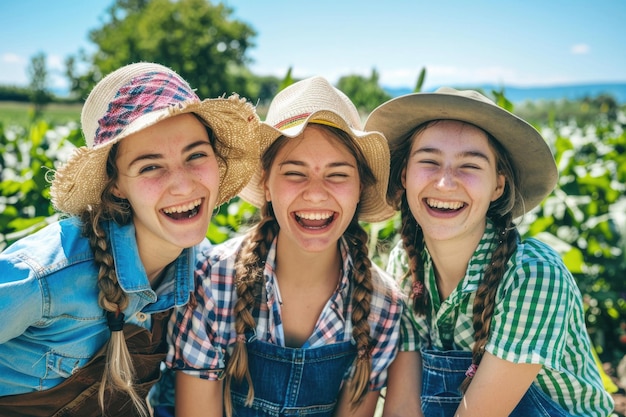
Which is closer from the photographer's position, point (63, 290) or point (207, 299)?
point (63, 290)

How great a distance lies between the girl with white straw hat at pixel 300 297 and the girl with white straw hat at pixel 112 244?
0.16 metres

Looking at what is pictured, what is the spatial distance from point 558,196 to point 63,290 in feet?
11.3

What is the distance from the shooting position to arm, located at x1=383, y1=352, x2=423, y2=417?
213cm

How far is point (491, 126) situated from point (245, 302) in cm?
113

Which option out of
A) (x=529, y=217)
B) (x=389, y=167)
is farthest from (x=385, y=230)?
(x=529, y=217)

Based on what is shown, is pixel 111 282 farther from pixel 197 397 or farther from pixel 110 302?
pixel 197 397

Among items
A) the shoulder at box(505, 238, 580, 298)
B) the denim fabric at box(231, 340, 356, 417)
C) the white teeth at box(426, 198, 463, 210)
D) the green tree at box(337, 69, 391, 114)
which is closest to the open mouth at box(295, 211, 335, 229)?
the white teeth at box(426, 198, 463, 210)

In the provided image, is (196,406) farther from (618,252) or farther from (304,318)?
(618,252)

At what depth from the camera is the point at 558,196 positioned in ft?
12.8

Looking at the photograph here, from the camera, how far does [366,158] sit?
210 cm

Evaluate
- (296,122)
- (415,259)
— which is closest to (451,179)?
(415,259)

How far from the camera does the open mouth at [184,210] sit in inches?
72.6

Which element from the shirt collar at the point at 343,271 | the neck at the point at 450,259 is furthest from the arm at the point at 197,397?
the neck at the point at 450,259

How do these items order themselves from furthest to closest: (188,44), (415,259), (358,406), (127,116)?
1. (188,44)
2. (415,259)
3. (358,406)
4. (127,116)
